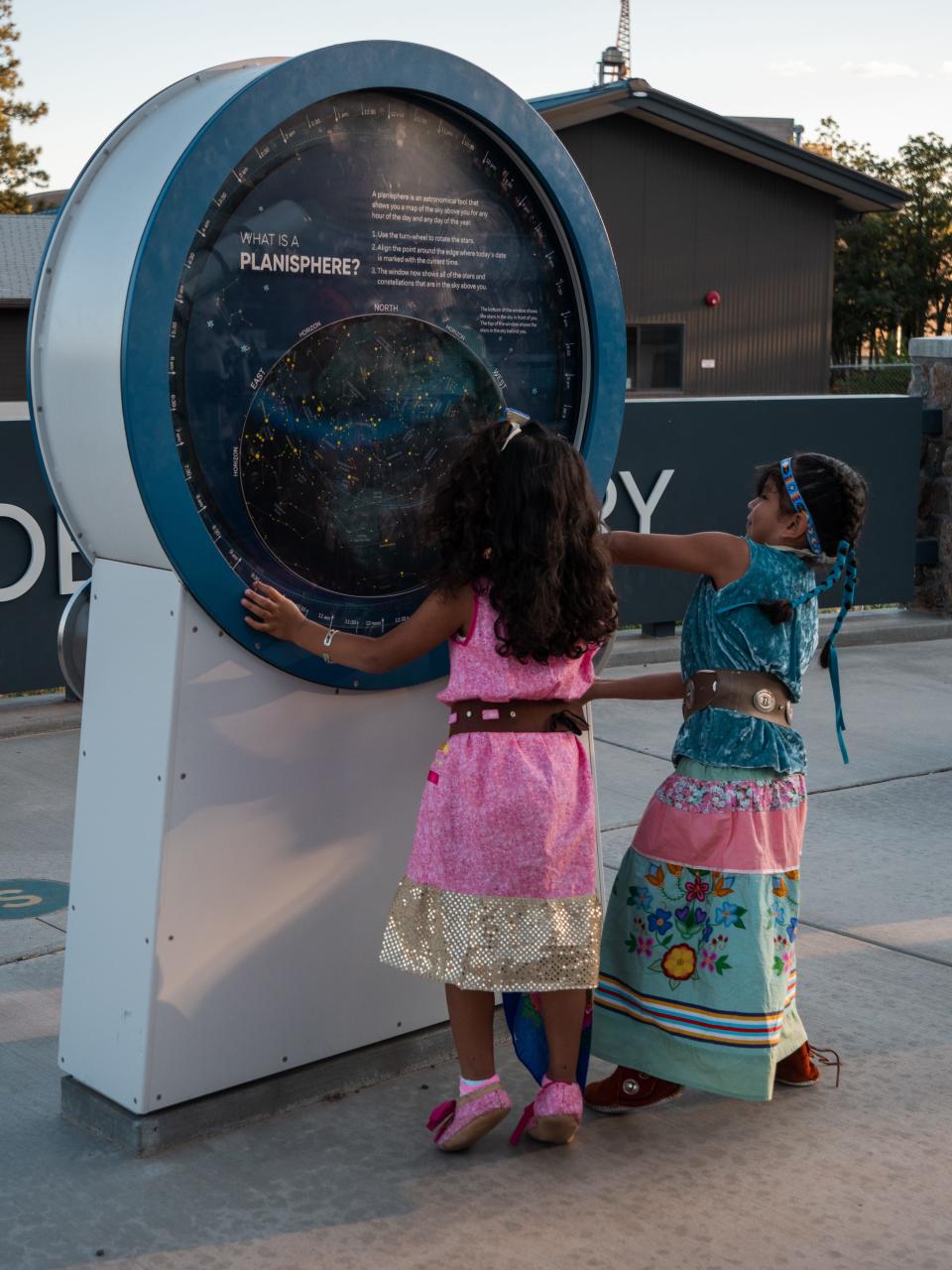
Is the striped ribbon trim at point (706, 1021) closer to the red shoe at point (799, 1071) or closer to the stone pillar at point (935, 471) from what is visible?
the red shoe at point (799, 1071)

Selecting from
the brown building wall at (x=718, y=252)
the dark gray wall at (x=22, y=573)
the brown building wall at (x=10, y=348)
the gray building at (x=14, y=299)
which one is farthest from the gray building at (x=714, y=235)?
the dark gray wall at (x=22, y=573)

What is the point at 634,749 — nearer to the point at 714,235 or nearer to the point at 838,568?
the point at 838,568

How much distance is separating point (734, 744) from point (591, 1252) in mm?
1022

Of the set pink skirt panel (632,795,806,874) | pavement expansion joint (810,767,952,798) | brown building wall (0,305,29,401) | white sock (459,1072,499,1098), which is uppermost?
brown building wall (0,305,29,401)

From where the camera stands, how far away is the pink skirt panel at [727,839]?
3186 millimetres

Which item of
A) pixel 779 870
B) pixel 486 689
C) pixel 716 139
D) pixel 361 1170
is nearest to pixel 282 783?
pixel 486 689

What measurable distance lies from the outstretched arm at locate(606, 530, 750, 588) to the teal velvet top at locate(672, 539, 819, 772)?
0.08 feet

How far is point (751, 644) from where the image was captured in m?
3.21

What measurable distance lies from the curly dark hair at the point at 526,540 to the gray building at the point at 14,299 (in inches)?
800

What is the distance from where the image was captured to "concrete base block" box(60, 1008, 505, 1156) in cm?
304

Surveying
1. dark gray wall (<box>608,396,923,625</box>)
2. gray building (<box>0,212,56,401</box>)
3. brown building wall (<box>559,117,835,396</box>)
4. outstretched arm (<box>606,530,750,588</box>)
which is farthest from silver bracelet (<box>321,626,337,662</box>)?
gray building (<box>0,212,56,401</box>)

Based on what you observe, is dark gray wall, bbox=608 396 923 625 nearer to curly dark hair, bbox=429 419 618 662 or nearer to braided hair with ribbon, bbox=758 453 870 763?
braided hair with ribbon, bbox=758 453 870 763

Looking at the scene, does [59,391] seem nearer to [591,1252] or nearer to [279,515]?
[279,515]

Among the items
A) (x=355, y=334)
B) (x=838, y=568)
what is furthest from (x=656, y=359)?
(x=355, y=334)
